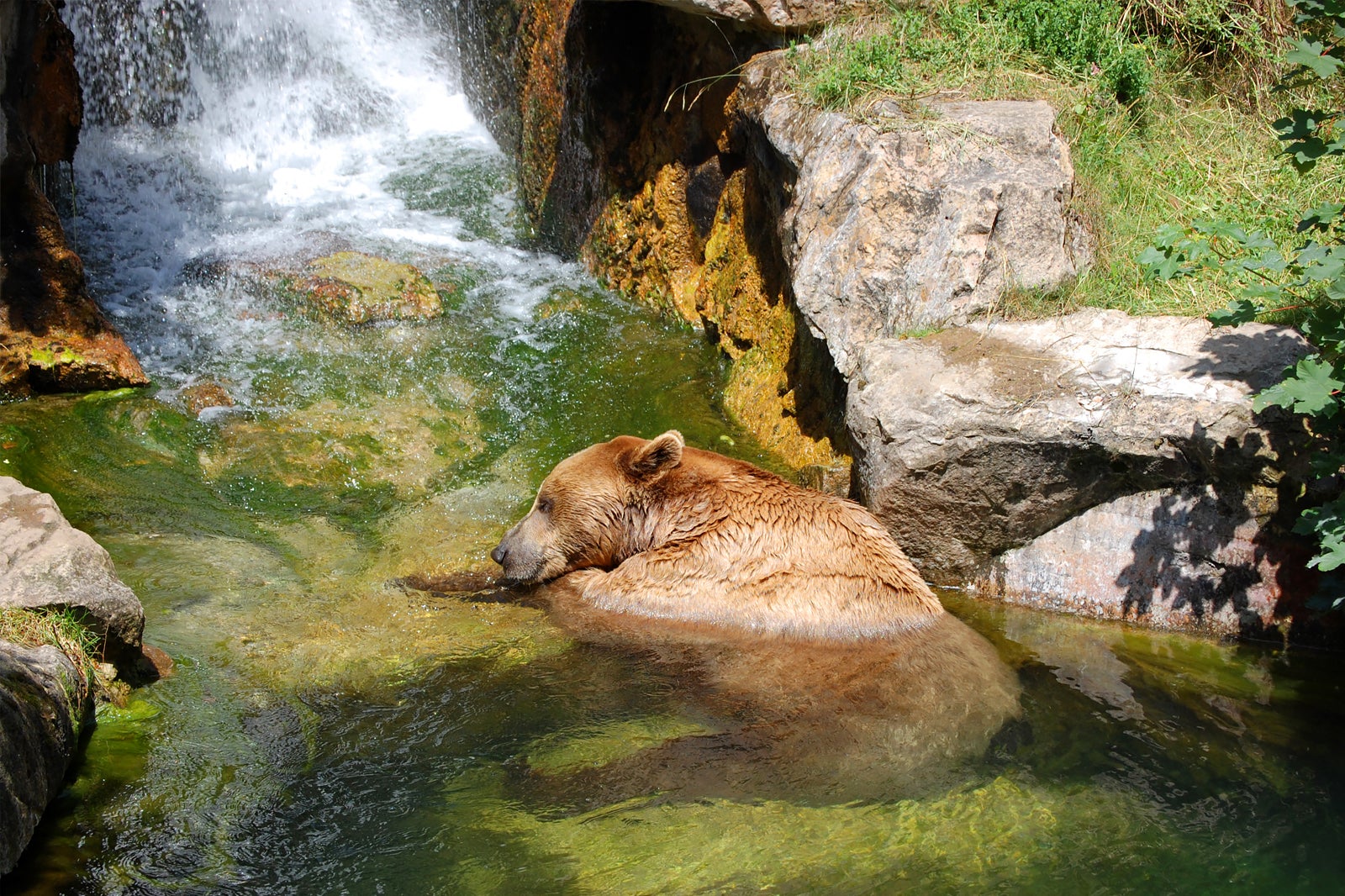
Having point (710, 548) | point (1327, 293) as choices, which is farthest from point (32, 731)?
point (1327, 293)

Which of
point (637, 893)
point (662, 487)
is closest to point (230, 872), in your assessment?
point (637, 893)

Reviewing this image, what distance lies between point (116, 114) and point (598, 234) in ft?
20.4

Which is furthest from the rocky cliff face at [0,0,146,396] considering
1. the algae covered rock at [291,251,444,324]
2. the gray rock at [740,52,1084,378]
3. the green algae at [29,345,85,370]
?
the gray rock at [740,52,1084,378]

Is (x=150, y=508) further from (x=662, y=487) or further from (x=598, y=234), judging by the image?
(x=598, y=234)

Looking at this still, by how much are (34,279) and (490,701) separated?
5223 millimetres

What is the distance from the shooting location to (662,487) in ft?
19.6

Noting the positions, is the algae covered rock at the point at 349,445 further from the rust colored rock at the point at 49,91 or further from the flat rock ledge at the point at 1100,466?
the flat rock ledge at the point at 1100,466

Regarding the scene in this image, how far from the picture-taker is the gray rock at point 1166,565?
5652 millimetres

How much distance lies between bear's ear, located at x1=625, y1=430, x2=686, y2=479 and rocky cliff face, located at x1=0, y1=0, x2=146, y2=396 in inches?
156

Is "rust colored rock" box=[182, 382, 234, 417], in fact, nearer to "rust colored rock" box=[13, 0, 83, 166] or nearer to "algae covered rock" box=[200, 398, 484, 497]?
"algae covered rock" box=[200, 398, 484, 497]

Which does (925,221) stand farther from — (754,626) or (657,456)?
(754,626)

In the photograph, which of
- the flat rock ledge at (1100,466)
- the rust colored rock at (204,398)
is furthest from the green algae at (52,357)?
the flat rock ledge at (1100,466)

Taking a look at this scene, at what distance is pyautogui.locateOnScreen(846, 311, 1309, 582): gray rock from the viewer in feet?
18.3

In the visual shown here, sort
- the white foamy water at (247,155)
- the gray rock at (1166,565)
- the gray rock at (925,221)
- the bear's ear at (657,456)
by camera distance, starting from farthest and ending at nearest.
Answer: the white foamy water at (247,155) < the gray rock at (925,221) < the bear's ear at (657,456) < the gray rock at (1166,565)
